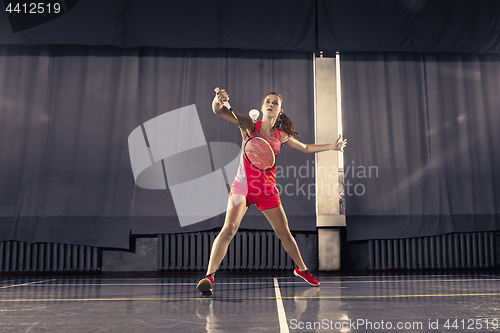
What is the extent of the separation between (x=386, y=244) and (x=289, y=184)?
141cm

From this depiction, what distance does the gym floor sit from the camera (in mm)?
1642

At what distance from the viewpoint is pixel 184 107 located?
15.9 ft

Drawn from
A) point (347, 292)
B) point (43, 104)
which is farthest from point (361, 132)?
point (43, 104)

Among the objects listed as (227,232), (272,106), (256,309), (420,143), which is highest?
(420,143)

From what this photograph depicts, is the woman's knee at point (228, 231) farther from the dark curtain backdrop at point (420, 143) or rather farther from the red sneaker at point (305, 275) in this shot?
the dark curtain backdrop at point (420, 143)

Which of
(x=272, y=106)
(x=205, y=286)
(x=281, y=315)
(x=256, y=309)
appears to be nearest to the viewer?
(x=281, y=315)

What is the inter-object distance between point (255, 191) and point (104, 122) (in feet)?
9.58

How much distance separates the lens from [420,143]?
487 centimetres

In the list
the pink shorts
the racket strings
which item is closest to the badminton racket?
the racket strings

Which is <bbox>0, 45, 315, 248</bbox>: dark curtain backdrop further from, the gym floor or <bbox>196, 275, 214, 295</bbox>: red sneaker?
<bbox>196, 275, 214, 295</bbox>: red sneaker

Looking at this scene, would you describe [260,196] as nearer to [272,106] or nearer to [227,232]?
[227,232]

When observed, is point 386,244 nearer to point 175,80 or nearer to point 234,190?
point 234,190

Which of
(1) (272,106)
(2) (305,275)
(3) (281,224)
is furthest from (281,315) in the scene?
(1) (272,106)

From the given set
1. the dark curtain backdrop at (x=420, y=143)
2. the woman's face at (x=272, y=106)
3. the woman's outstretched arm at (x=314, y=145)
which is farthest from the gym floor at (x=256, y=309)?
the dark curtain backdrop at (x=420, y=143)
